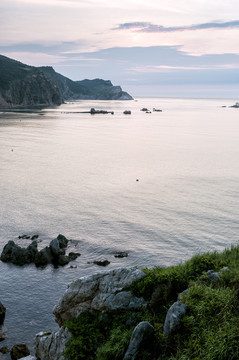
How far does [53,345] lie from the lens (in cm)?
1930

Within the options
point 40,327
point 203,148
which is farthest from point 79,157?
point 40,327

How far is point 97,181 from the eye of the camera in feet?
228

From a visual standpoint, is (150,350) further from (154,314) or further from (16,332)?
(16,332)

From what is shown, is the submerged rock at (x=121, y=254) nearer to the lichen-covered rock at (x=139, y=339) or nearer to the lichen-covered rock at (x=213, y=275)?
the lichen-covered rock at (x=213, y=275)

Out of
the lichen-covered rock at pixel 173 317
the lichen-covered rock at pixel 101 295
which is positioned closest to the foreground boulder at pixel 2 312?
the lichen-covered rock at pixel 101 295

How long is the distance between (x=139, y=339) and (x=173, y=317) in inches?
69.9

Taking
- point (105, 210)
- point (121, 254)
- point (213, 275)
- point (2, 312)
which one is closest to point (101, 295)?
point (213, 275)

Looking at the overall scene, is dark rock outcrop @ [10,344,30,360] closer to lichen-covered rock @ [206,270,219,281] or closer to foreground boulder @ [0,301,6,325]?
foreground boulder @ [0,301,6,325]

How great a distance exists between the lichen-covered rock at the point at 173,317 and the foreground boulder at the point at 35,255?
22336 millimetres

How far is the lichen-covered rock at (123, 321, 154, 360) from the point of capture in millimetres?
15508

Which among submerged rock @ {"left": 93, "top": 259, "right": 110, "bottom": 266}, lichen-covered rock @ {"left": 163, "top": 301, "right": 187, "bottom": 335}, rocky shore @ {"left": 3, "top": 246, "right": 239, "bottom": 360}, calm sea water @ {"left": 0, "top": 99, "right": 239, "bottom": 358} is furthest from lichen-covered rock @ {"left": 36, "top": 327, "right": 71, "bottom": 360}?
submerged rock @ {"left": 93, "top": 259, "right": 110, "bottom": 266}

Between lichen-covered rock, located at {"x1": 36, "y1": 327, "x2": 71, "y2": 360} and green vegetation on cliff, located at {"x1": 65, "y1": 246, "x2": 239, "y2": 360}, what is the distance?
53cm

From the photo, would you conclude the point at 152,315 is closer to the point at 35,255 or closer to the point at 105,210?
the point at 35,255

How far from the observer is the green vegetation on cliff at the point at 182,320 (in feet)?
46.6
